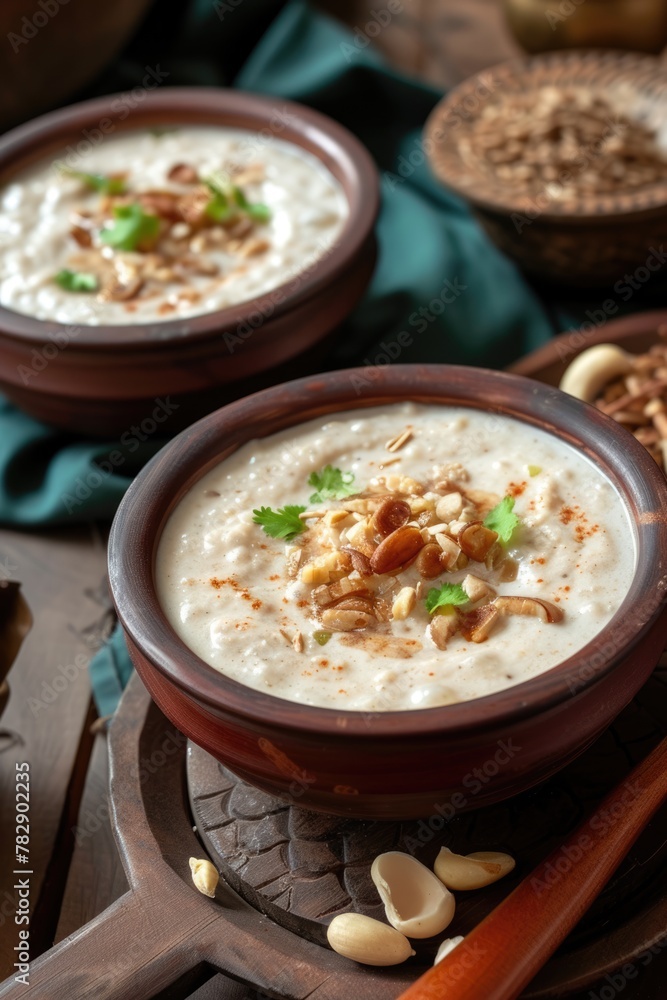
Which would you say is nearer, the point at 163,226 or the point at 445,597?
the point at 445,597

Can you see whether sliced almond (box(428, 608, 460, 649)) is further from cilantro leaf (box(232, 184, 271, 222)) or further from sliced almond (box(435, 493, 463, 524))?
cilantro leaf (box(232, 184, 271, 222))

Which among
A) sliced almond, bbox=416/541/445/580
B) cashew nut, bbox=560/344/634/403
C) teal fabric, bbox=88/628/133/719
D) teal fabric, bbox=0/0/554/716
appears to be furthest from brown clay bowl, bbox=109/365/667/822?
cashew nut, bbox=560/344/634/403

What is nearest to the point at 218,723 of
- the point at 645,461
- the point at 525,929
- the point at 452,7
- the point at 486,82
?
the point at 525,929

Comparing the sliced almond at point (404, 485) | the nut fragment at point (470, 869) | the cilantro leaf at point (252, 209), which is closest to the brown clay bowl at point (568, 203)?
the cilantro leaf at point (252, 209)

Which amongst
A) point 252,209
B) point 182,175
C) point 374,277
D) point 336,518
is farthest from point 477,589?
point 182,175

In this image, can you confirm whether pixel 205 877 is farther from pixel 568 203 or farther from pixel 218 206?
pixel 568 203

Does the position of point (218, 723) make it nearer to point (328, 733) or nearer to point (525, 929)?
point (328, 733)
